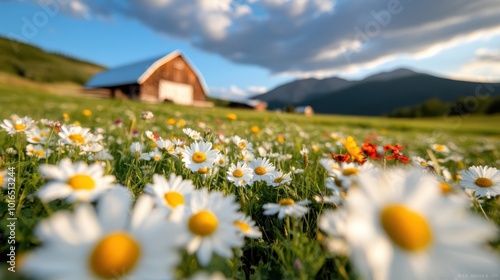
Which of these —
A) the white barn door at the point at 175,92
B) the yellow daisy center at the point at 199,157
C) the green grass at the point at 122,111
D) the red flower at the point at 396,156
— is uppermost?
the white barn door at the point at 175,92

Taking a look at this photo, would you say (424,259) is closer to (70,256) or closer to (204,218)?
(204,218)

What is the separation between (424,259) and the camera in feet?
2.03

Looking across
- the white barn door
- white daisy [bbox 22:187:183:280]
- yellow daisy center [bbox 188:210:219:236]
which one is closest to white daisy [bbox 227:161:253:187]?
yellow daisy center [bbox 188:210:219:236]

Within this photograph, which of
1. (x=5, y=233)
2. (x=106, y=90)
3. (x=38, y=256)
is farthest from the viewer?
(x=106, y=90)

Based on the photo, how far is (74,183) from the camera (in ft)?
2.75

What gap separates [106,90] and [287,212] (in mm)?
40042

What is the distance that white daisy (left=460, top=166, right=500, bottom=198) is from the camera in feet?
5.31

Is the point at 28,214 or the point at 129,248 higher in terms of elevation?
the point at 129,248

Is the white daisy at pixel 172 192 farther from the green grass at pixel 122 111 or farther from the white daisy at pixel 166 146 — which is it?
the green grass at pixel 122 111

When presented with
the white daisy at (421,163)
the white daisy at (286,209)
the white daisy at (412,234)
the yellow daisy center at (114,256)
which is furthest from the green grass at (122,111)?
the yellow daisy center at (114,256)

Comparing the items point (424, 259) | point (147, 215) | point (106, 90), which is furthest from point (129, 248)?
point (106, 90)

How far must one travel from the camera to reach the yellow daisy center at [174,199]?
38.4 inches

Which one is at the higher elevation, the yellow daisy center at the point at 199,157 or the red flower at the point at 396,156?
the red flower at the point at 396,156

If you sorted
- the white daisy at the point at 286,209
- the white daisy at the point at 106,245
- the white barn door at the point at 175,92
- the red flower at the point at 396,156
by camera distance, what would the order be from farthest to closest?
the white barn door at the point at 175,92 < the red flower at the point at 396,156 < the white daisy at the point at 286,209 < the white daisy at the point at 106,245
